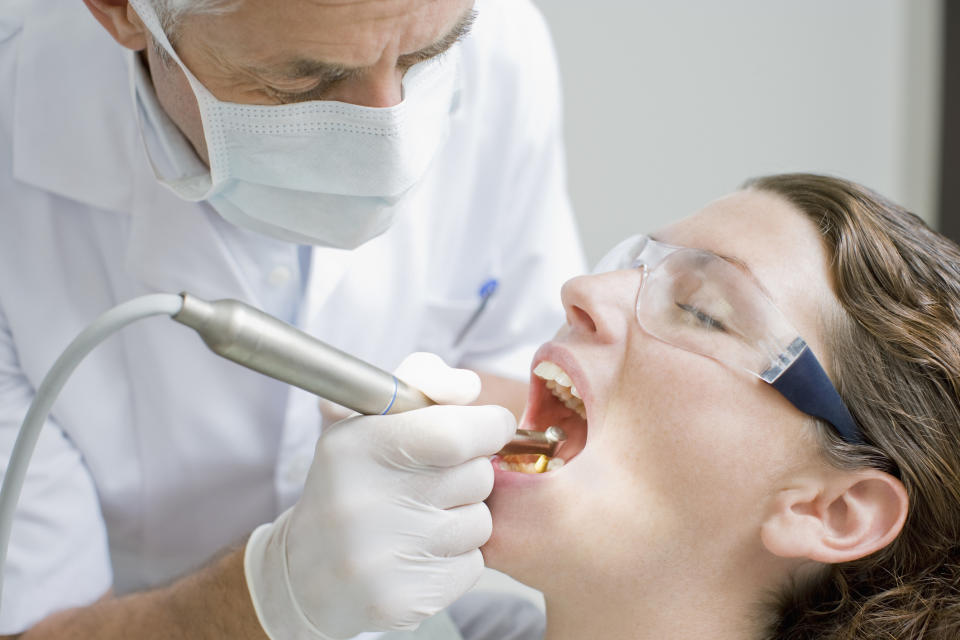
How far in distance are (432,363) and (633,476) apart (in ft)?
1.10

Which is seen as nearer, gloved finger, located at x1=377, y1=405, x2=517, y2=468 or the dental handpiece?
the dental handpiece

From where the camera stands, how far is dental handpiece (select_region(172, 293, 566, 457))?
915 mm

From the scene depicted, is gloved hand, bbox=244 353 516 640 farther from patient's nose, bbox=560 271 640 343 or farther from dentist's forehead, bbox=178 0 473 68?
dentist's forehead, bbox=178 0 473 68

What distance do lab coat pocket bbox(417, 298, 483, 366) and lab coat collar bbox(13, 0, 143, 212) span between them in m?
0.67

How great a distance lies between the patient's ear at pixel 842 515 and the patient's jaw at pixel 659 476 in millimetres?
21

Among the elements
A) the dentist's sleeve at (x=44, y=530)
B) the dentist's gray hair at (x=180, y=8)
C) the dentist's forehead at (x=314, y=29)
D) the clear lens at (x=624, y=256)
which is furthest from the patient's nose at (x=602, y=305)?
the dentist's sleeve at (x=44, y=530)

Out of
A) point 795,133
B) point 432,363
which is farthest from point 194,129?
point 795,133

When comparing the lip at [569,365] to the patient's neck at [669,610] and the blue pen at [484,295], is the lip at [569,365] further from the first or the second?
the blue pen at [484,295]

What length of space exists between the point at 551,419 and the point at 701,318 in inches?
12.4

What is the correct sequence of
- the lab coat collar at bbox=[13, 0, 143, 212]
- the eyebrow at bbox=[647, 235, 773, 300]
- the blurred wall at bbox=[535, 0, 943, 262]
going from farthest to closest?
the blurred wall at bbox=[535, 0, 943, 262] < the lab coat collar at bbox=[13, 0, 143, 212] < the eyebrow at bbox=[647, 235, 773, 300]

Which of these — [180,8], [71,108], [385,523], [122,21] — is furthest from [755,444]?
[71,108]

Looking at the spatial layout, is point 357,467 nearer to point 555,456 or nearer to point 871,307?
point 555,456

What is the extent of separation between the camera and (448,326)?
193 centimetres

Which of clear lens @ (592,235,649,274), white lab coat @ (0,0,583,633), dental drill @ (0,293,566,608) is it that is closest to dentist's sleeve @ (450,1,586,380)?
white lab coat @ (0,0,583,633)
